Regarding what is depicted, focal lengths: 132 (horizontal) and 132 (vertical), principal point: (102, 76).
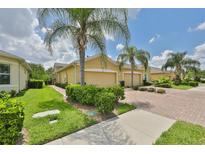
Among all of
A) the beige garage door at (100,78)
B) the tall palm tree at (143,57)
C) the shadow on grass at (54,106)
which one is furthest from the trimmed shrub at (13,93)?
the tall palm tree at (143,57)

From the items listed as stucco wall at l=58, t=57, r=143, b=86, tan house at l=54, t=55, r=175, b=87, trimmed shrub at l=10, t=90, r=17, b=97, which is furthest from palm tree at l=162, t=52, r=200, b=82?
trimmed shrub at l=10, t=90, r=17, b=97

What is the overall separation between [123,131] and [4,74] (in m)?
11.5

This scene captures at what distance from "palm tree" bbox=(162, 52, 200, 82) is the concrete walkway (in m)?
28.2

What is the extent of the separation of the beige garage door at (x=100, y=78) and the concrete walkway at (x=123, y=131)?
475 inches

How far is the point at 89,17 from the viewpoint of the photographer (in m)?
8.23

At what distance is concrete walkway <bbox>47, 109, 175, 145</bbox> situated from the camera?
12.9 feet

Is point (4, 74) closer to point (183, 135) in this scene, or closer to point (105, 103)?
point (105, 103)

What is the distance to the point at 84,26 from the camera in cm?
842

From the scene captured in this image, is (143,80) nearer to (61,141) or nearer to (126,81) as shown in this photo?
(126,81)

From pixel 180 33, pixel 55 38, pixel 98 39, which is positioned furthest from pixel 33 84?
pixel 180 33

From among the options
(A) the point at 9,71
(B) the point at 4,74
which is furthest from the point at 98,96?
(A) the point at 9,71

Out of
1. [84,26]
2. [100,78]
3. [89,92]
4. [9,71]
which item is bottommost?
[89,92]

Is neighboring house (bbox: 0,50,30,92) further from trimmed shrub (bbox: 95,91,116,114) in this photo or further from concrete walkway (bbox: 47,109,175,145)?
concrete walkway (bbox: 47,109,175,145)

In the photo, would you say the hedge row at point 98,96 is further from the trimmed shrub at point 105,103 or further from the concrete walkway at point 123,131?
the concrete walkway at point 123,131
